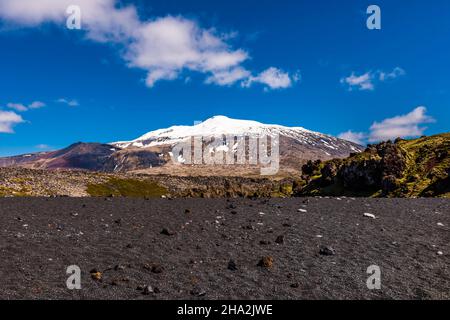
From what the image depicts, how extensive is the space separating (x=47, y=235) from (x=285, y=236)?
12.1 m

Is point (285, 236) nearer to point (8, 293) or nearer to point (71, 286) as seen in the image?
point (71, 286)

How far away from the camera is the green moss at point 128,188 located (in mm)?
119912

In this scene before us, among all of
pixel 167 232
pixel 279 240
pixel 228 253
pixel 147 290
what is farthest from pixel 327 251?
pixel 167 232

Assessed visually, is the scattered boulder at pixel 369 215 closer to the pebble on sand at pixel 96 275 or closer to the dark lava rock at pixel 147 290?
the dark lava rock at pixel 147 290

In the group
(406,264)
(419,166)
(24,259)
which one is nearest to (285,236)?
(406,264)

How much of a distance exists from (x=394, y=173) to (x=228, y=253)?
3991cm

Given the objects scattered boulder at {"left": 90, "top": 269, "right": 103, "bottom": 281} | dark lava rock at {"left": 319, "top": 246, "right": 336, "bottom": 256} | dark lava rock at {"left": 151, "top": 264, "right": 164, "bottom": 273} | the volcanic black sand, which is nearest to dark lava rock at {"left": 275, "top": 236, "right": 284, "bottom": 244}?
the volcanic black sand

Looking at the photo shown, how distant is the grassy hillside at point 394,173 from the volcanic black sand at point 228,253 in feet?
65.6

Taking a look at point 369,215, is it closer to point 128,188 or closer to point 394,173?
point 394,173

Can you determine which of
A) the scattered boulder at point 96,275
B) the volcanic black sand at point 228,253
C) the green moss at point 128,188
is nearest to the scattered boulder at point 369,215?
the volcanic black sand at point 228,253

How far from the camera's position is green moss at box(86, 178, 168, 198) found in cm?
11991

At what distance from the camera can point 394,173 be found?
1951 inches

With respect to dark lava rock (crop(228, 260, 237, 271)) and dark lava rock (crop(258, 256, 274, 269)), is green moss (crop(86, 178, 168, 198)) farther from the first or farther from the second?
dark lava rock (crop(258, 256, 274, 269))

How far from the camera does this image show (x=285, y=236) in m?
18.8
